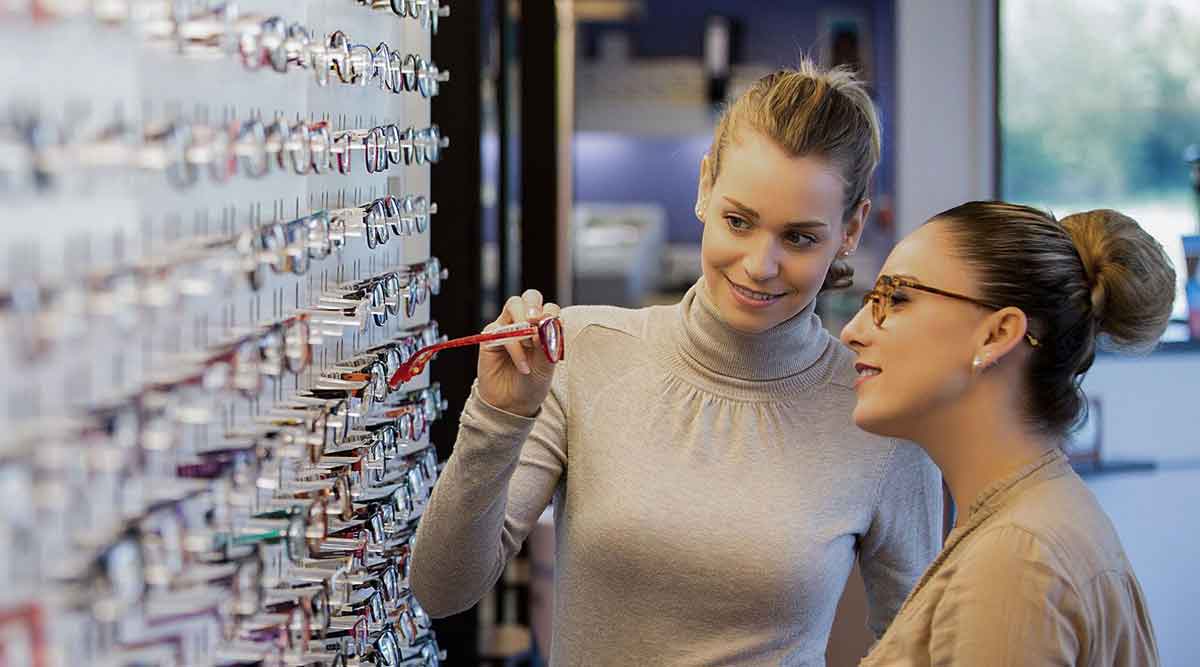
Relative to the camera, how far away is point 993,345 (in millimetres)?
1571

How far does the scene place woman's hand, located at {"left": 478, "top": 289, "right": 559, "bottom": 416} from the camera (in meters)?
1.45

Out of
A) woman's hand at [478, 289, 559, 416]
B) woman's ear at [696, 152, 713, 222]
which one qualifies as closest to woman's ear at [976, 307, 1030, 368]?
woman's ear at [696, 152, 713, 222]

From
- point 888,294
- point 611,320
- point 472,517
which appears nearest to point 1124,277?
point 888,294

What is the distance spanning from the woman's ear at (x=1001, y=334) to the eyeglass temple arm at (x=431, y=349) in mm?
536

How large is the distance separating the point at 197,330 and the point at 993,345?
1.01 m

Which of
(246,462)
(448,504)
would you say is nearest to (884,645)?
(448,504)

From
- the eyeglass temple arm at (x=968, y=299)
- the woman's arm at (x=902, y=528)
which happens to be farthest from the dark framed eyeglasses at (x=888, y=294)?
the woman's arm at (x=902, y=528)

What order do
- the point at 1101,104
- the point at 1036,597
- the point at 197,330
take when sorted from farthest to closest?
the point at 1101,104 → the point at 1036,597 → the point at 197,330

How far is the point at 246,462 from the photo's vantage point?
2.91 ft

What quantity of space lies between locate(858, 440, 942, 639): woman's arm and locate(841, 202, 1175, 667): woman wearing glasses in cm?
13

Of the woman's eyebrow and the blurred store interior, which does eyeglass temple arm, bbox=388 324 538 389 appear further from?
the blurred store interior

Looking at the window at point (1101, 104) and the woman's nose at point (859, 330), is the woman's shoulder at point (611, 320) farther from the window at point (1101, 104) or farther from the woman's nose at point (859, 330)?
the window at point (1101, 104)

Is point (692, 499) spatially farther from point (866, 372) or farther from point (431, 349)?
point (431, 349)

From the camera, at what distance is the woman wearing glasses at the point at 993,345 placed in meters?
1.51
